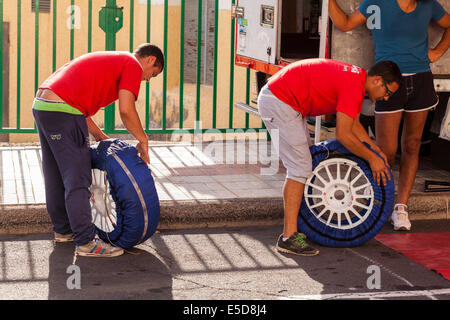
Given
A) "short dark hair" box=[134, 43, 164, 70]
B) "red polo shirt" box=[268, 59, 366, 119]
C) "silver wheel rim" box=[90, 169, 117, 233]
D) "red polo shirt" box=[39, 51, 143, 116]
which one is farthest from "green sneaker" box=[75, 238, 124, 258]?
"red polo shirt" box=[268, 59, 366, 119]

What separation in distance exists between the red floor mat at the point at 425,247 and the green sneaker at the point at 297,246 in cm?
68

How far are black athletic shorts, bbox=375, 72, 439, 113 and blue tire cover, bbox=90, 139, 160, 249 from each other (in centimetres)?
208

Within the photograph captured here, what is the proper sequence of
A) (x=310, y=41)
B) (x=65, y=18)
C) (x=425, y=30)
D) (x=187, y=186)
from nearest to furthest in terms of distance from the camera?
(x=425, y=30) → (x=187, y=186) → (x=310, y=41) → (x=65, y=18)

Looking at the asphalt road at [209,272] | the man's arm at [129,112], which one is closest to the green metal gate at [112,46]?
the asphalt road at [209,272]

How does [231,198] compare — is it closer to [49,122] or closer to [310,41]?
Result: [49,122]

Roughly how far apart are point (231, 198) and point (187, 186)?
583mm

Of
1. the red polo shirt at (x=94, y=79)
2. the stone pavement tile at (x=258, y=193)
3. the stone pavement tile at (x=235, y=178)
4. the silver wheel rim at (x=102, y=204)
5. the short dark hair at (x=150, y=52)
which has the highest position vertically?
the short dark hair at (x=150, y=52)

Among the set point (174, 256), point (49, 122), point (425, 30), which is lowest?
point (174, 256)

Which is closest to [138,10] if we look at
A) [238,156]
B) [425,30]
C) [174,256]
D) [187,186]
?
[238,156]

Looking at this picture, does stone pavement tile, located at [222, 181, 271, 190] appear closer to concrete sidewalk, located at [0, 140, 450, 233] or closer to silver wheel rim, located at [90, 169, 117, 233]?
concrete sidewalk, located at [0, 140, 450, 233]

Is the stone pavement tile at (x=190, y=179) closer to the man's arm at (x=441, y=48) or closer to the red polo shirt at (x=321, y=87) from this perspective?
the red polo shirt at (x=321, y=87)

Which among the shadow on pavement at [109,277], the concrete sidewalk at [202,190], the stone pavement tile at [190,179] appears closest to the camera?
the shadow on pavement at [109,277]

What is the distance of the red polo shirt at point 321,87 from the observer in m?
5.71

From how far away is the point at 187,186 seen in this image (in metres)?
7.39
